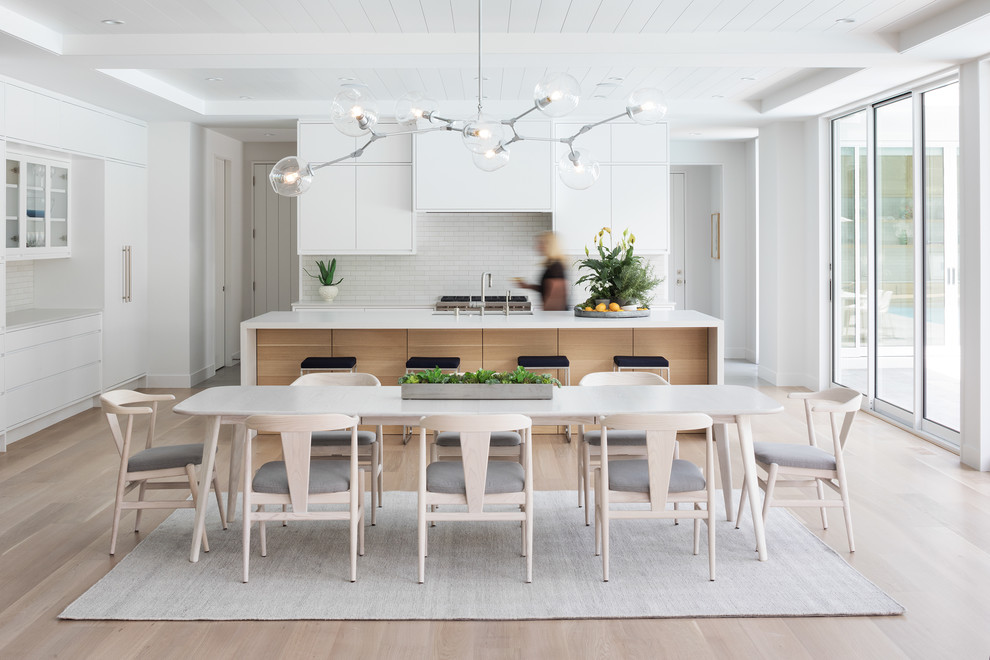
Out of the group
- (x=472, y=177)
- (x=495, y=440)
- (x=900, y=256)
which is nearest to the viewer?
(x=495, y=440)

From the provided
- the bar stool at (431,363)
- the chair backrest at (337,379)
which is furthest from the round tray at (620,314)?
the chair backrest at (337,379)

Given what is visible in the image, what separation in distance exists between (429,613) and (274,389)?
1.66 metres

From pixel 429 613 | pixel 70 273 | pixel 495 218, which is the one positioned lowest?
pixel 429 613

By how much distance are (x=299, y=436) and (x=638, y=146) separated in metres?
5.80

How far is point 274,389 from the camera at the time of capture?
4504 mm

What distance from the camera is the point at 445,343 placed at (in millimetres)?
6582

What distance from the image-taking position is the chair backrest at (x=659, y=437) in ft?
11.7

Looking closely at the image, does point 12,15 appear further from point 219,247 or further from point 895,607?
point 895,607

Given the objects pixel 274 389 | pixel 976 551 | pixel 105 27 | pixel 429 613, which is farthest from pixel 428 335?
pixel 976 551

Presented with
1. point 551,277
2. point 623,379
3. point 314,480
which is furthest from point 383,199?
point 314,480

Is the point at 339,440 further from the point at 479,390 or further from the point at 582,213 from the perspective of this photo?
the point at 582,213

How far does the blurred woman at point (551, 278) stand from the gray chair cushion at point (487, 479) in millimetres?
4970

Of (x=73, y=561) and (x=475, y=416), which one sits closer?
(x=475, y=416)

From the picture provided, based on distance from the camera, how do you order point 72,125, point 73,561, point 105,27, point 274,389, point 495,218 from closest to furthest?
1. point 73,561
2. point 274,389
3. point 105,27
4. point 72,125
5. point 495,218
